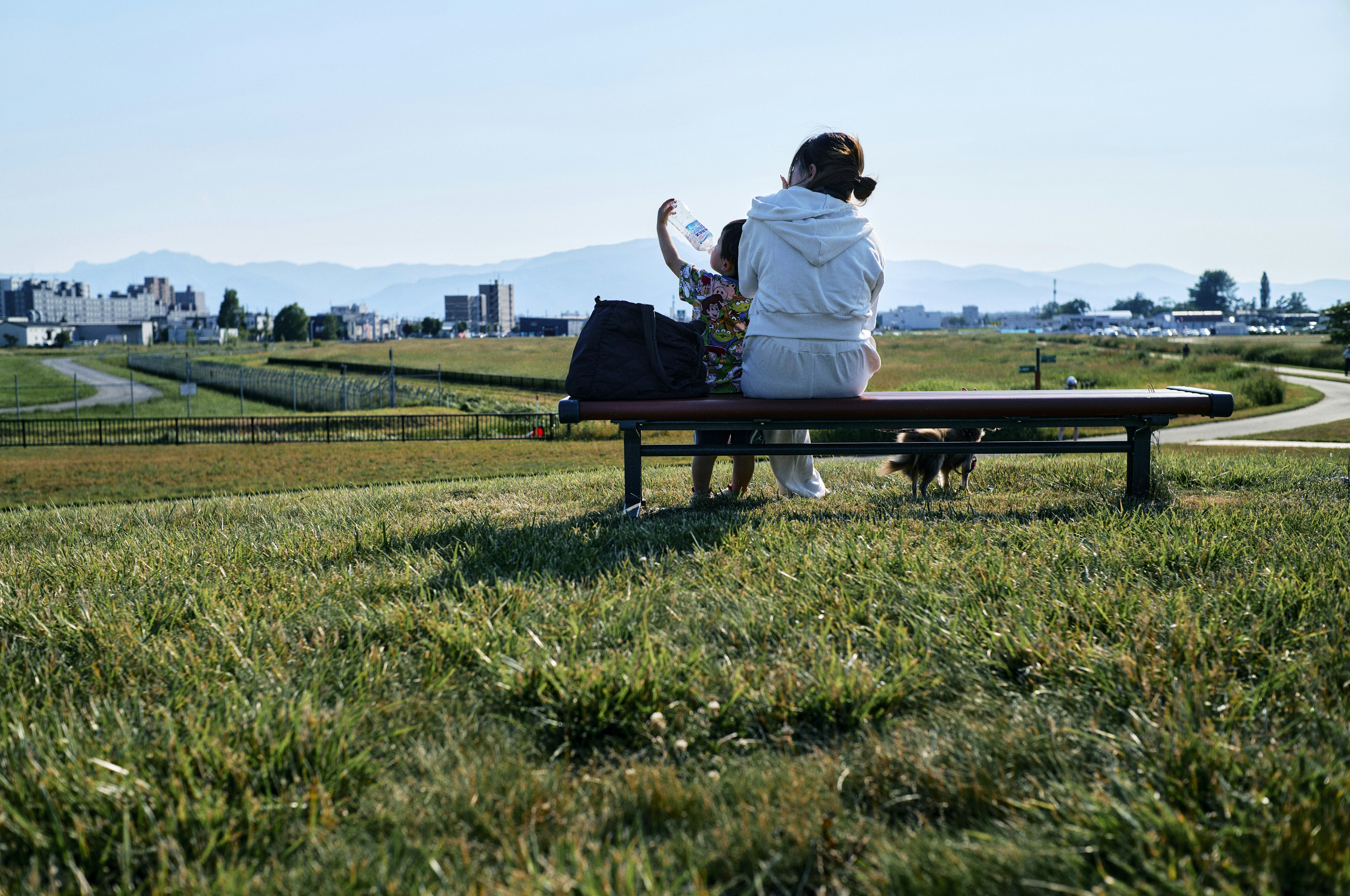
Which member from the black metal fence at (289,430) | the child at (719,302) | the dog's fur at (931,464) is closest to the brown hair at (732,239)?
the child at (719,302)

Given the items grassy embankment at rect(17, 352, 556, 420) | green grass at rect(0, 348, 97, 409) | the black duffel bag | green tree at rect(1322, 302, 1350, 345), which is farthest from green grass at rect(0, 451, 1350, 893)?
green tree at rect(1322, 302, 1350, 345)

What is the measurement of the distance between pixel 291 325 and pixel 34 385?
352 ft

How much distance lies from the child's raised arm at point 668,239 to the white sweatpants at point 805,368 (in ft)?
2.77

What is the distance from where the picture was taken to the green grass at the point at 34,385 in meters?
68.0

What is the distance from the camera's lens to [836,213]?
179 inches

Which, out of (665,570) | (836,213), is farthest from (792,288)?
(665,570)

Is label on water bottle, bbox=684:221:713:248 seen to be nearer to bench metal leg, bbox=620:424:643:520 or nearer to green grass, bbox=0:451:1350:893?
bench metal leg, bbox=620:424:643:520

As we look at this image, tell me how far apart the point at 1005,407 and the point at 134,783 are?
163 inches

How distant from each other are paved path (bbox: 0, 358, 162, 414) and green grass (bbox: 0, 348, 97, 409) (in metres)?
0.79

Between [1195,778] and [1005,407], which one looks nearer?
[1195,778]

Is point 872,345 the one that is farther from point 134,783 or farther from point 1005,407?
point 134,783

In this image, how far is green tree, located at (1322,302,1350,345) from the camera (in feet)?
186

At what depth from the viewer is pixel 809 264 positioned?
4.58 meters

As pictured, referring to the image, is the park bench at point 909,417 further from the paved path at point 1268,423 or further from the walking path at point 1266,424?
the paved path at point 1268,423
